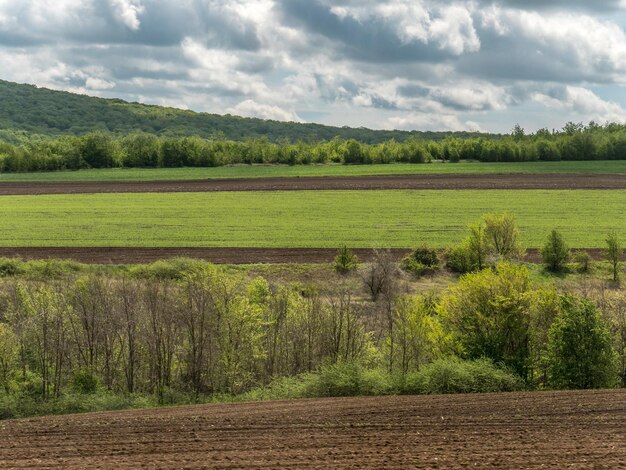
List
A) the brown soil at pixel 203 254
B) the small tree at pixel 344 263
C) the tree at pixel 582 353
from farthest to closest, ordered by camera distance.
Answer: the brown soil at pixel 203 254 → the small tree at pixel 344 263 → the tree at pixel 582 353

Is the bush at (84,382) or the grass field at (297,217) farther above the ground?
the grass field at (297,217)

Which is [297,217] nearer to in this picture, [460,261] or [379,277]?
[460,261]

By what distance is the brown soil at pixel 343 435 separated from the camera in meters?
18.7

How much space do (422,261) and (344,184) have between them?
47.4 m

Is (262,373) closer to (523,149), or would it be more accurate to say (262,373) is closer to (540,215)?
(540,215)

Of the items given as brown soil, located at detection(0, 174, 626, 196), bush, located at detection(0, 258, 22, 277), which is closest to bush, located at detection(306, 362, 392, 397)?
bush, located at detection(0, 258, 22, 277)

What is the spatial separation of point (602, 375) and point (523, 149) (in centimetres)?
A: 11652

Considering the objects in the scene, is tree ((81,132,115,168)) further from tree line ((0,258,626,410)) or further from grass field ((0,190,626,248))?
tree line ((0,258,626,410))

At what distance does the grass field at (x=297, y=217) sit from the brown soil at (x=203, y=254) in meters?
2.23

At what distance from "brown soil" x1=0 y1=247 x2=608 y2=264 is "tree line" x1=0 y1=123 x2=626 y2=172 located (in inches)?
2771

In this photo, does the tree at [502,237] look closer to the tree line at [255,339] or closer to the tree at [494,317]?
the tree line at [255,339]

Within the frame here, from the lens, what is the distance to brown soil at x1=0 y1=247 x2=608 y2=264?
57719 mm

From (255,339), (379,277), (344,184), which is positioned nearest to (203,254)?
(379,277)

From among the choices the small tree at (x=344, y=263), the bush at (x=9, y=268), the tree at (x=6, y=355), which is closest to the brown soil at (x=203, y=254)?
the small tree at (x=344, y=263)
